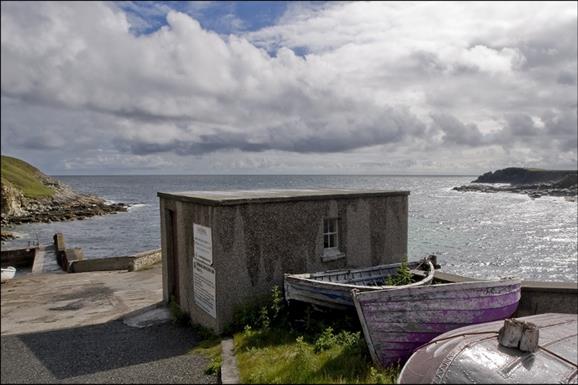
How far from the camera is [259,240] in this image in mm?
10688

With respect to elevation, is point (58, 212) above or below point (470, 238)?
above

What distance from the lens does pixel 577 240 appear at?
47844 mm

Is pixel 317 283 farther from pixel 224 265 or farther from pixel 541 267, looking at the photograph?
pixel 541 267

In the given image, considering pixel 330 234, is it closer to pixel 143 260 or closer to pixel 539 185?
pixel 143 260

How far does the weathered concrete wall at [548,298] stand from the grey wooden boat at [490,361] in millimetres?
1846

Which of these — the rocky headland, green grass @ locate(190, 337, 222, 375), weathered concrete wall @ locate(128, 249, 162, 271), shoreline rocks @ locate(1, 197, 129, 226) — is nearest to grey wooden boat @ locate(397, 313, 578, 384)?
green grass @ locate(190, 337, 222, 375)

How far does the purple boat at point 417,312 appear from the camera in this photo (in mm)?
8055

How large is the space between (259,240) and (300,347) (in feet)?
9.33

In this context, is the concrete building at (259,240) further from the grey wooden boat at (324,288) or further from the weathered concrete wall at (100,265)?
the weathered concrete wall at (100,265)

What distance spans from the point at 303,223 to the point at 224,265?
2.29m

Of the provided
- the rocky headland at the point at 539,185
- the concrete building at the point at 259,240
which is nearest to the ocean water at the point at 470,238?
the concrete building at the point at 259,240

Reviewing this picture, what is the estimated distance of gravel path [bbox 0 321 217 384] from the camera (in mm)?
7086

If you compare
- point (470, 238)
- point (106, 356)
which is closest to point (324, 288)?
point (106, 356)

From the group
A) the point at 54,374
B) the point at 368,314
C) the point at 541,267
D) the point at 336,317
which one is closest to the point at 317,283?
the point at 336,317
